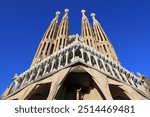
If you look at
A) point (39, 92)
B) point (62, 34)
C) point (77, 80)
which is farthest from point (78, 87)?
A: point (62, 34)

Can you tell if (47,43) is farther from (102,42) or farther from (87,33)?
(102,42)

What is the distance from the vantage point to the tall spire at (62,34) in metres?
30.2

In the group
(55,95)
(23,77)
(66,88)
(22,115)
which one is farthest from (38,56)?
(22,115)

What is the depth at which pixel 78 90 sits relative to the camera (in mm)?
15906

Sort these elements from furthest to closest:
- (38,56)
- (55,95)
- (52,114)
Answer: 1. (38,56)
2. (55,95)
3. (52,114)

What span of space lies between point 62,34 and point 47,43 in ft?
8.42

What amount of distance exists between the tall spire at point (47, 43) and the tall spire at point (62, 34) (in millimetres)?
786

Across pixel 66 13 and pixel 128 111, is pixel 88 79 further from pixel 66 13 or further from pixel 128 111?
pixel 66 13

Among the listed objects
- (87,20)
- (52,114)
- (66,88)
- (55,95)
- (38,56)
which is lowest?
(52,114)

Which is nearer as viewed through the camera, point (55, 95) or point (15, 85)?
point (55, 95)

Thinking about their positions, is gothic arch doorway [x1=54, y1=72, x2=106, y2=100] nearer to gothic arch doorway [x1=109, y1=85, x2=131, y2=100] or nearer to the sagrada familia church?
the sagrada familia church

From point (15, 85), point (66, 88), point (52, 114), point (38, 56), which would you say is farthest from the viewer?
point (38, 56)

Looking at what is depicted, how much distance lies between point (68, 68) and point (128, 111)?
8.55 m

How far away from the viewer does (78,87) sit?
1691 cm
